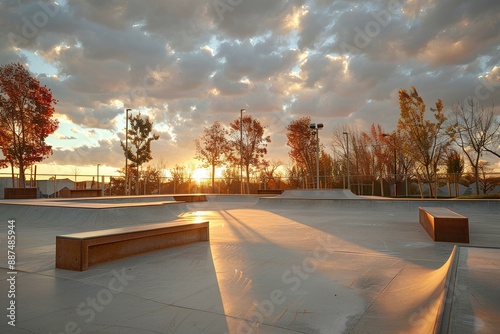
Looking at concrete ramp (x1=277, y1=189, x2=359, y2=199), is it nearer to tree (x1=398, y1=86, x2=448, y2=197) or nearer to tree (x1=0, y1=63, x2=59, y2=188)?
tree (x1=398, y1=86, x2=448, y2=197)

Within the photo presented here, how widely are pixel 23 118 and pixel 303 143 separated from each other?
2545 cm

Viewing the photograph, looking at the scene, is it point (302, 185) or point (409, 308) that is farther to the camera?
point (302, 185)

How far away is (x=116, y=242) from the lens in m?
5.18

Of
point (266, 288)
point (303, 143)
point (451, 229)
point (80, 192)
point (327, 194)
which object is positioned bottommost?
point (266, 288)

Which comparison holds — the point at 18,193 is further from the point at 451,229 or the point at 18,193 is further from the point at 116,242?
the point at 451,229

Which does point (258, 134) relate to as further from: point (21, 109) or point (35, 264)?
point (35, 264)

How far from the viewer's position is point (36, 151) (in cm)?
2280

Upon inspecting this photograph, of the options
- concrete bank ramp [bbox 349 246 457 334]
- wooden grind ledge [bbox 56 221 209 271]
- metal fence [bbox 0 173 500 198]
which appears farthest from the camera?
metal fence [bbox 0 173 500 198]

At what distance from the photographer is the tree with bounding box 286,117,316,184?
35.9 metres

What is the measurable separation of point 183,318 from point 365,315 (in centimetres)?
166

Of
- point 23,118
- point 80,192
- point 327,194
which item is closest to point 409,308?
point 327,194

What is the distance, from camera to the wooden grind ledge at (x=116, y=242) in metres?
4.48

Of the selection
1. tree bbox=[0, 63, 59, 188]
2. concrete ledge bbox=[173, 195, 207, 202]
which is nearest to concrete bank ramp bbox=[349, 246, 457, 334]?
concrete ledge bbox=[173, 195, 207, 202]

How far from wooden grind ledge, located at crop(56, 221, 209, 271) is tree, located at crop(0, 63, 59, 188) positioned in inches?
834
